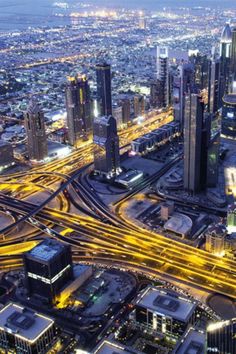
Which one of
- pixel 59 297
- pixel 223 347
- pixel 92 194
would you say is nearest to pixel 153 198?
pixel 92 194

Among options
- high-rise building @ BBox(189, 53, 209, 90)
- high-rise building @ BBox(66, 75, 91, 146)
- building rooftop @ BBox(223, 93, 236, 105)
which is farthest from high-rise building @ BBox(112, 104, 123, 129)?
high-rise building @ BBox(189, 53, 209, 90)

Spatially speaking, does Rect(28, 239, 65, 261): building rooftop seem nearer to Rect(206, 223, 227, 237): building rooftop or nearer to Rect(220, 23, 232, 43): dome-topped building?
Rect(206, 223, 227, 237): building rooftop

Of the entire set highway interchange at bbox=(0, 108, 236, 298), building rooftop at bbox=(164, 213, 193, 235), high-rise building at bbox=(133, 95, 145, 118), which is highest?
high-rise building at bbox=(133, 95, 145, 118)

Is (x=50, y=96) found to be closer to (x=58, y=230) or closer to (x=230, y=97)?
(x=230, y=97)

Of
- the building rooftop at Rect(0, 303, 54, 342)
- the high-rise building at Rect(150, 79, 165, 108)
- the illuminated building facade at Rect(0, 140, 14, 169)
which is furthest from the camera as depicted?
the high-rise building at Rect(150, 79, 165, 108)

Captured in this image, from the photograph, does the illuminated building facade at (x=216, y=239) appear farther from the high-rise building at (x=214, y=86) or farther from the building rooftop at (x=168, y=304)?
the high-rise building at (x=214, y=86)

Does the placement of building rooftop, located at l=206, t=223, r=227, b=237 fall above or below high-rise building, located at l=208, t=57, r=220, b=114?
below

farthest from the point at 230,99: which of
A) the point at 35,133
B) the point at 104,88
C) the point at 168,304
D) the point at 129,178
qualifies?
the point at 168,304
